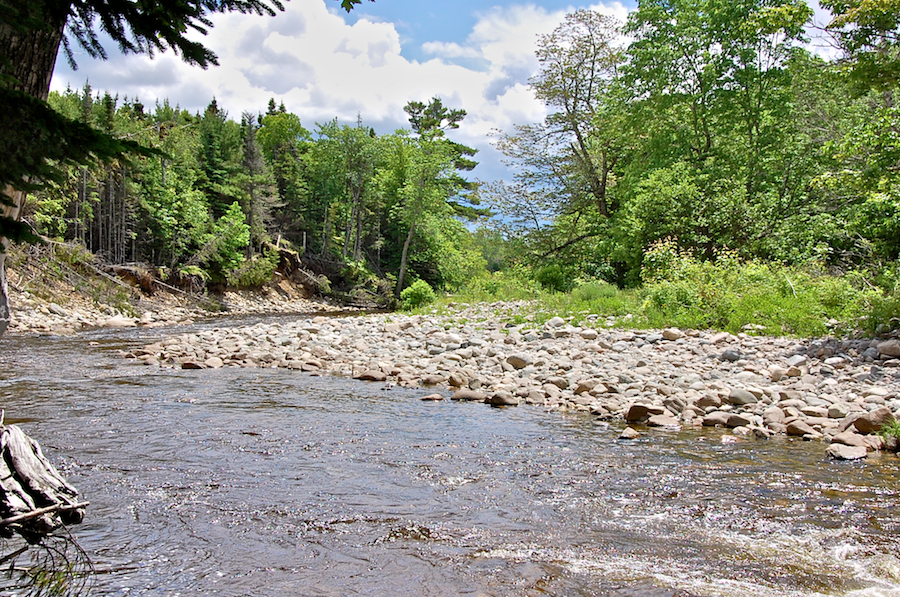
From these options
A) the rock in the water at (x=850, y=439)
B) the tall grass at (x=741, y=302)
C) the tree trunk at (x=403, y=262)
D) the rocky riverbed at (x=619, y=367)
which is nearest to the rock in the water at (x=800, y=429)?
the rocky riverbed at (x=619, y=367)

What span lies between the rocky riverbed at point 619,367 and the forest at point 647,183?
182cm

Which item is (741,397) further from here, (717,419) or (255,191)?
(255,191)

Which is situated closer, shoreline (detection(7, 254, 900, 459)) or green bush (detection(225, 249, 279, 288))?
shoreline (detection(7, 254, 900, 459))

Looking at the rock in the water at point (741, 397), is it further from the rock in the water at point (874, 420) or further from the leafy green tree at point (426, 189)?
the leafy green tree at point (426, 189)

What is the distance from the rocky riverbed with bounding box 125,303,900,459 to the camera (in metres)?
6.39

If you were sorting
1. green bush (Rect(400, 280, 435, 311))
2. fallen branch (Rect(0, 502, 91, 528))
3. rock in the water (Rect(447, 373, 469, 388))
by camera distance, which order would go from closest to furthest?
fallen branch (Rect(0, 502, 91, 528)) < rock in the water (Rect(447, 373, 469, 388)) < green bush (Rect(400, 280, 435, 311))

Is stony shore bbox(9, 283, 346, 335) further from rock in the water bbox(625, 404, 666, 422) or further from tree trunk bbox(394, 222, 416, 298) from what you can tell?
rock in the water bbox(625, 404, 666, 422)

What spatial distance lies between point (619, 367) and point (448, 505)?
226 inches

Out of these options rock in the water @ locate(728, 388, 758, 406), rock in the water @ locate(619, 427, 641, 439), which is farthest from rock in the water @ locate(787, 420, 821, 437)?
rock in the water @ locate(619, 427, 641, 439)

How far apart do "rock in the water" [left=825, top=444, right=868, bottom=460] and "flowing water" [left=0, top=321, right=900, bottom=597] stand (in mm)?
117

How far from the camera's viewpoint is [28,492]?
2979 mm

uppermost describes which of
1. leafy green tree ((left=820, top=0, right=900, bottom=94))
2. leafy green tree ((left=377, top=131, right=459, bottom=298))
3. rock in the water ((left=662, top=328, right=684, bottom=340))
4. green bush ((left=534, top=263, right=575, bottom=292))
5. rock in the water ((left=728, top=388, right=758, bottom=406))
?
leafy green tree ((left=377, top=131, right=459, bottom=298))

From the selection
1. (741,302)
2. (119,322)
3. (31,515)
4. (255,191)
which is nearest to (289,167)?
(255,191)

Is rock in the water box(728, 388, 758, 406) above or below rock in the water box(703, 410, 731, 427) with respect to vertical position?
above
